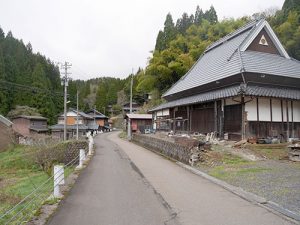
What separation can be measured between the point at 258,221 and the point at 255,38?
60.3 ft

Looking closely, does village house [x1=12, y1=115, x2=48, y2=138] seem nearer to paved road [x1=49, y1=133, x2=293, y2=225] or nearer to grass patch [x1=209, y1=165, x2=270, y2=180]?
paved road [x1=49, y1=133, x2=293, y2=225]

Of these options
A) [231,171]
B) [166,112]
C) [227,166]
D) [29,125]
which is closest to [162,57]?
[166,112]

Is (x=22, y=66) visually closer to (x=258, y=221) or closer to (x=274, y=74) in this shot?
(x=274, y=74)

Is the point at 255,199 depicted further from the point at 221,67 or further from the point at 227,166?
the point at 221,67

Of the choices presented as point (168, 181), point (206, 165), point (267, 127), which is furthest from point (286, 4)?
point (168, 181)

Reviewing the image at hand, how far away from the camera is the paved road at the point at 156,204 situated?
5708 millimetres

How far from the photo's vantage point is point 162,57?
46.2 metres

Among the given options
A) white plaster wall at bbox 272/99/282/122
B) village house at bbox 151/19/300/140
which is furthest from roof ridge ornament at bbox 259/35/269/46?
white plaster wall at bbox 272/99/282/122

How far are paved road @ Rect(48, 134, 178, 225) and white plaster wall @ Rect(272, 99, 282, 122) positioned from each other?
11128 mm

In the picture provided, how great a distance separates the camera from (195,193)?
817 centimetres

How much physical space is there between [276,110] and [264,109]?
3.07 ft

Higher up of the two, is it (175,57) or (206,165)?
(175,57)

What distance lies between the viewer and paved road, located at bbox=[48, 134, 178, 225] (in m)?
5.69

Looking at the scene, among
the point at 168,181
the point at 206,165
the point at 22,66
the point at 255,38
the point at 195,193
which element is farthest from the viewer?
the point at 22,66
